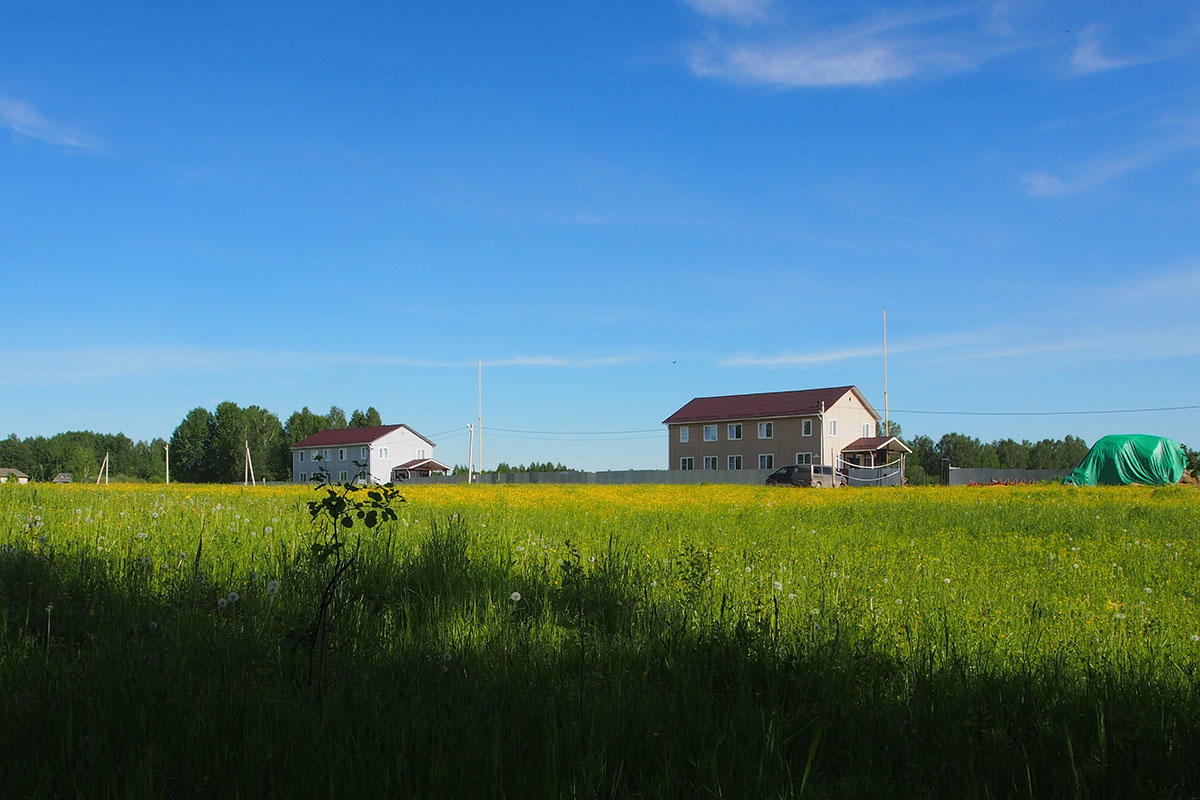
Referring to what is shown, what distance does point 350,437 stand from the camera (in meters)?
87.0

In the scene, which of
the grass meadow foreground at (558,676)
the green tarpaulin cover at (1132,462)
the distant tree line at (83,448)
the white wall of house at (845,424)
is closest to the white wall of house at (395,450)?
the white wall of house at (845,424)

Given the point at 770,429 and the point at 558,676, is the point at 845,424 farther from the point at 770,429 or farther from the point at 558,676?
the point at 558,676

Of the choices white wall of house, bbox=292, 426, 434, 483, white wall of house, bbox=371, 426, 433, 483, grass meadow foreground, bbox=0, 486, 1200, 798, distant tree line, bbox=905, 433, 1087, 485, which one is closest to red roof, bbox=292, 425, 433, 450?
white wall of house, bbox=292, 426, 434, 483

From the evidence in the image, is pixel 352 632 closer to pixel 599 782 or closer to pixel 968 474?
pixel 599 782

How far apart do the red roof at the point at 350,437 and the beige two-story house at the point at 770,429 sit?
34526 millimetres

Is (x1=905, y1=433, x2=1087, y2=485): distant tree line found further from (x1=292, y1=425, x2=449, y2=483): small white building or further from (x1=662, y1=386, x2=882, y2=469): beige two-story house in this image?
(x1=292, y1=425, x2=449, y2=483): small white building

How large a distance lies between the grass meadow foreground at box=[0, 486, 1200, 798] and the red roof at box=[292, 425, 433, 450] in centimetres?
7943

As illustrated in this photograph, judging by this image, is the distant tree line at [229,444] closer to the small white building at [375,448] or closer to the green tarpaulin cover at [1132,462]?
the small white building at [375,448]

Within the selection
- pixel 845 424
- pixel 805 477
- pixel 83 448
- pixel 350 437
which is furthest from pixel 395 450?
pixel 83 448

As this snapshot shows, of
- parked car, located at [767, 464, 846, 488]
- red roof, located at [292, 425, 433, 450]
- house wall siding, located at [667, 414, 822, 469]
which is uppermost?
red roof, located at [292, 425, 433, 450]

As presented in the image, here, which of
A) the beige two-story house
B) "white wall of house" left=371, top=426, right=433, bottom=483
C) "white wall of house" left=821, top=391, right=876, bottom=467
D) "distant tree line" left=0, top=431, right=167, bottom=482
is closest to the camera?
"white wall of house" left=821, top=391, right=876, bottom=467

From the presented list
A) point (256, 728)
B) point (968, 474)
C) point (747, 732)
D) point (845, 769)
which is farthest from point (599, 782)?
point (968, 474)

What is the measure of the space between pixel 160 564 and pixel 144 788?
12.0ft

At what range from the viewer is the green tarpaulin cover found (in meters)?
34.7
